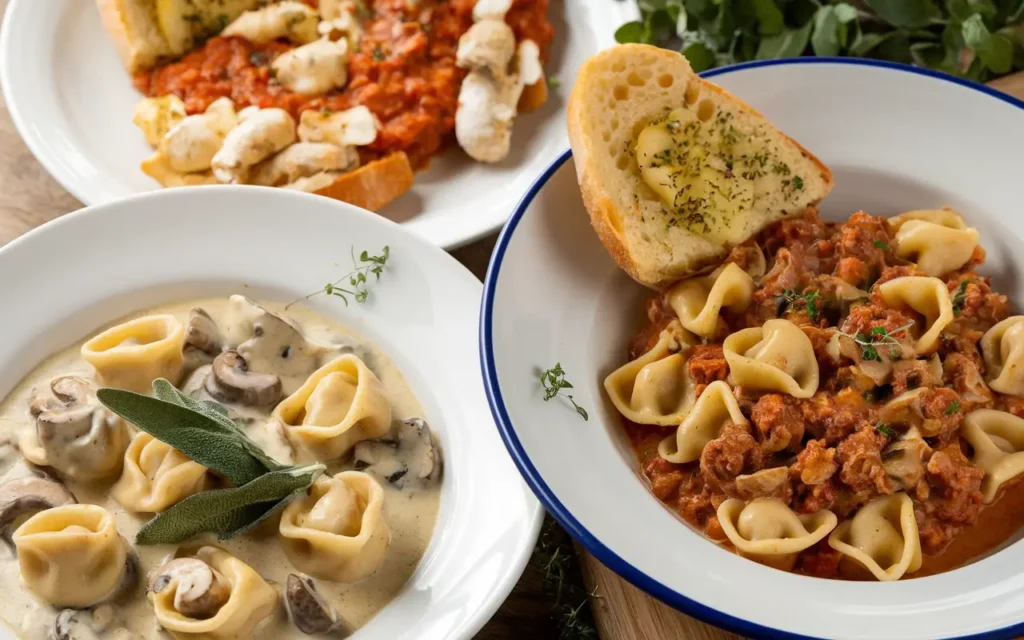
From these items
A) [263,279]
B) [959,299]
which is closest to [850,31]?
[959,299]

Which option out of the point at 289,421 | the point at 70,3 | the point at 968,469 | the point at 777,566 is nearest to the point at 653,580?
the point at 777,566

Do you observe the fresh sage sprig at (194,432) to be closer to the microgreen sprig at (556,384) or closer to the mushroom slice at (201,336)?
the mushroom slice at (201,336)

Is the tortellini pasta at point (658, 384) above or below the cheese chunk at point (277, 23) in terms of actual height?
below

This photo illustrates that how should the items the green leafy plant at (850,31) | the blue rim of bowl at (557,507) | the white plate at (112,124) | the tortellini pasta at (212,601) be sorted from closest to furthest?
the blue rim of bowl at (557,507)
the tortellini pasta at (212,601)
the white plate at (112,124)
the green leafy plant at (850,31)

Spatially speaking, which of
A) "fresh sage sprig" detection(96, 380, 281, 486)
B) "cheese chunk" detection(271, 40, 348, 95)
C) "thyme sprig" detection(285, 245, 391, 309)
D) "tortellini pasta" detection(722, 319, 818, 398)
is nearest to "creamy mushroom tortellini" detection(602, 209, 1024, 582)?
"tortellini pasta" detection(722, 319, 818, 398)

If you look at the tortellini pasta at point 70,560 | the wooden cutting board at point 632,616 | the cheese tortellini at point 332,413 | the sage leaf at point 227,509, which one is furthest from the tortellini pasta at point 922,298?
the tortellini pasta at point 70,560

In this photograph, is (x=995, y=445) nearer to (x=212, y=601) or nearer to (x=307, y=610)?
(x=307, y=610)

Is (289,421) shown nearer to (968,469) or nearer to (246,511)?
(246,511)
